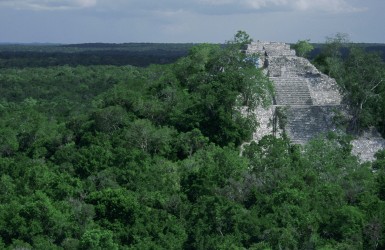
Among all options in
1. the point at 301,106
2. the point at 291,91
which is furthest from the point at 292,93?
the point at 301,106

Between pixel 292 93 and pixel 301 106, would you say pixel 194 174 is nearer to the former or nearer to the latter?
pixel 301 106

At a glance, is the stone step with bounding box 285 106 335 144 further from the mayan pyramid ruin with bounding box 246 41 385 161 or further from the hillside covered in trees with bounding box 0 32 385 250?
the hillside covered in trees with bounding box 0 32 385 250

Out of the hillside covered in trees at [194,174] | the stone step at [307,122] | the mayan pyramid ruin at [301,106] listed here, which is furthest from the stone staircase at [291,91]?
the hillside covered in trees at [194,174]

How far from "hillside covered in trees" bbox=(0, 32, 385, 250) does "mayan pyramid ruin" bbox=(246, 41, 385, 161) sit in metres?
0.58

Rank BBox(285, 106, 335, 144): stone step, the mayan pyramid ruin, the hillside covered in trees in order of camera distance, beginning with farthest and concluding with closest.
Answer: BBox(285, 106, 335, 144): stone step, the mayan pyramid ruin, the hillside covered in trees

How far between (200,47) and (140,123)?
718cm

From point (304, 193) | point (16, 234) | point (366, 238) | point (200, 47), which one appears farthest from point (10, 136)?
point (366, 238)

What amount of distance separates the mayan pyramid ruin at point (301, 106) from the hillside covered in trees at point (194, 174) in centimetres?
58

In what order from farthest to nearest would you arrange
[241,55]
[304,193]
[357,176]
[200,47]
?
[200,47], [241,55], [357,176], [304,193]

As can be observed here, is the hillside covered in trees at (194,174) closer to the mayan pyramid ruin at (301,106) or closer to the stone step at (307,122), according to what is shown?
the mayan pyramid ruin at (301,106)

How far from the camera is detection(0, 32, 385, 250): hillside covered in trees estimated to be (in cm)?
1423

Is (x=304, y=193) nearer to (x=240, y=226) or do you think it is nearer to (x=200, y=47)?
(x=240, y=226)

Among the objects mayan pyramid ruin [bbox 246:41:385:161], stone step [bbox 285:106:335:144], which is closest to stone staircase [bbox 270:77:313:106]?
mayan pyramid ruin [bbox 246:41:385:161]

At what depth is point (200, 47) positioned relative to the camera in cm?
Answer: 2698
